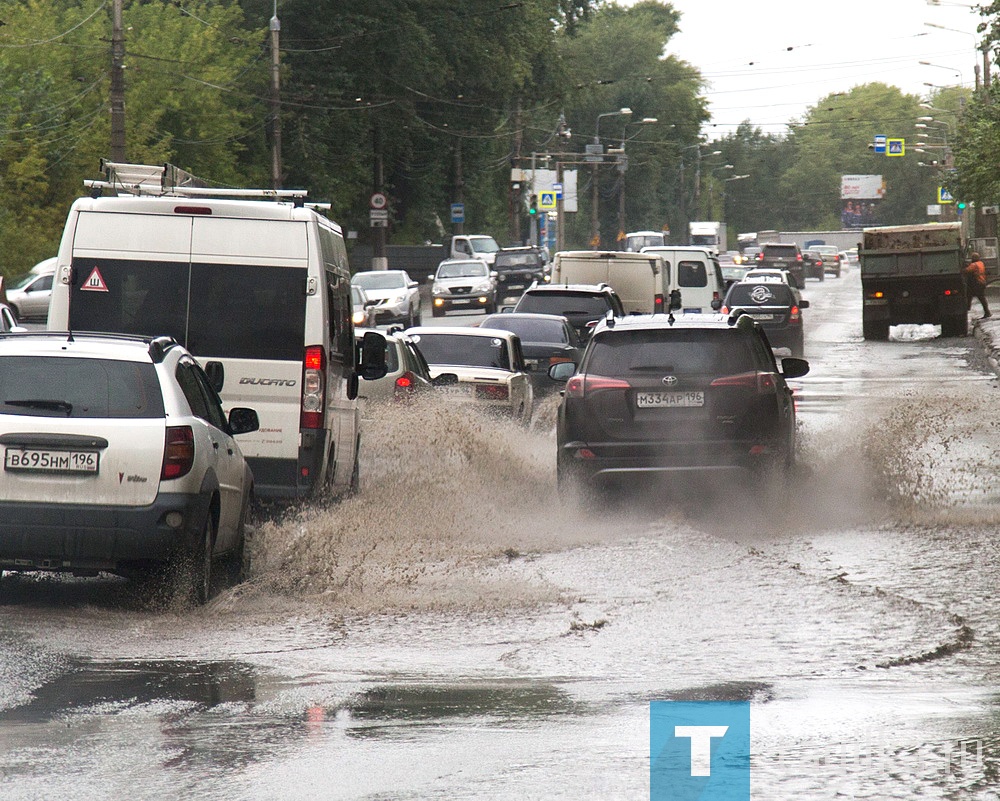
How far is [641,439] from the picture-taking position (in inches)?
512

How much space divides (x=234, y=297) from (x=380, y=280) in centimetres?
3737

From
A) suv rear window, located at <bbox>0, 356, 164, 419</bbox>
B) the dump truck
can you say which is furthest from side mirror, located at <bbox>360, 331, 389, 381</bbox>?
the dump truck

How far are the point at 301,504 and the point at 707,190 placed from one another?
16417cm

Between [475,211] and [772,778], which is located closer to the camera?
[772,778]

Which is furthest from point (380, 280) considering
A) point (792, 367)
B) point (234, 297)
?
point (234, 297)

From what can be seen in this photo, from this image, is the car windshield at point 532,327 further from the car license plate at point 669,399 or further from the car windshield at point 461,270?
the car windshield at point 461,270

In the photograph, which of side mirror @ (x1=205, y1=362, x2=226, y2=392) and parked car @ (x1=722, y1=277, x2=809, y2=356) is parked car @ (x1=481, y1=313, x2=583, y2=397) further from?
side mirror @ (x1=205, y1=362, x2=226, y2=392)

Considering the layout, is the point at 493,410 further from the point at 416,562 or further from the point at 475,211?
the point at 475,211

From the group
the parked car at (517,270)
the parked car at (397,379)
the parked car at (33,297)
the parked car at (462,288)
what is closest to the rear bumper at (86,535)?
the parked car at (397,379)

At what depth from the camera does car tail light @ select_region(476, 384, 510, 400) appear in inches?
818

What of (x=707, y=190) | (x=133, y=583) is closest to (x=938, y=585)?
(x=133, y=583)

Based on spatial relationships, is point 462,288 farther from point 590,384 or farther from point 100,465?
point 100,465

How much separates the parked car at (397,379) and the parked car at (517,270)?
42.9 metres

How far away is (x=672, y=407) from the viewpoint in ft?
42.5
